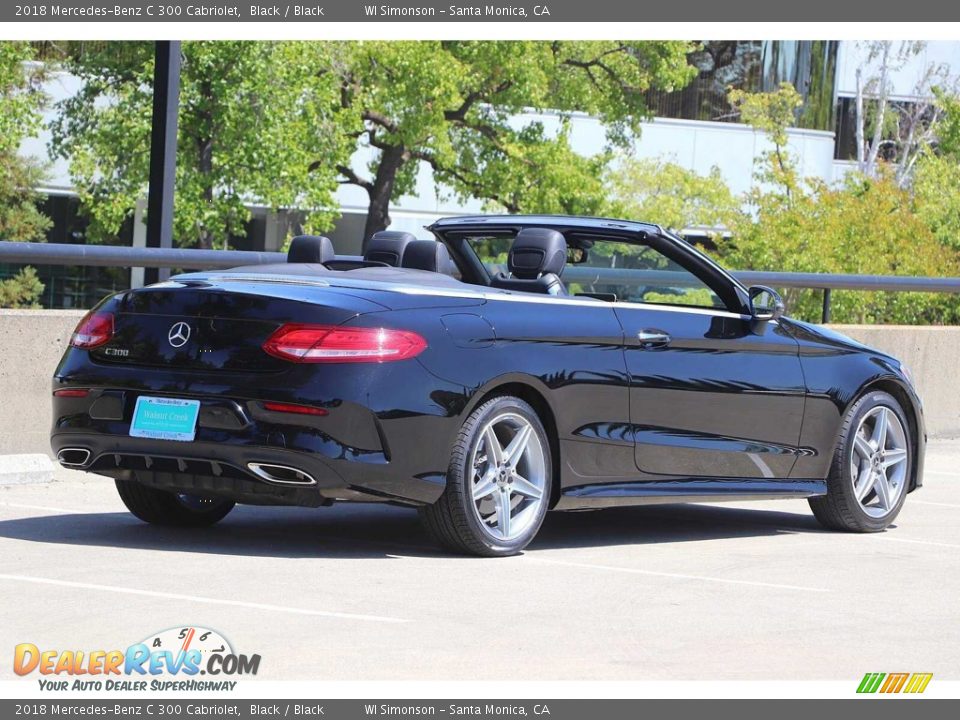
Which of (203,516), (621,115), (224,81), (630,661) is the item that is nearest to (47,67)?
(224,81)

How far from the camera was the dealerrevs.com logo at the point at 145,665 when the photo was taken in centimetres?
520

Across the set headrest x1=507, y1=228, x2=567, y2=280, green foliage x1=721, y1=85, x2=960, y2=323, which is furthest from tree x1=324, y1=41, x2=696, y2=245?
headrest x1=507, y1=228, x2=567, y2=280

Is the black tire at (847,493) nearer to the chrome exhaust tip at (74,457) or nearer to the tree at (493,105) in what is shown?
the chrome exhaust tip at (74,457)

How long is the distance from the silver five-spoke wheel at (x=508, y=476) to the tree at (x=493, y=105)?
85.2ft

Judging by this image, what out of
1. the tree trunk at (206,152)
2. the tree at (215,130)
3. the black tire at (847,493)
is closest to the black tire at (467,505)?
the black tire at (847,493)

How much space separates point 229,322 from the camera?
737 centimetres

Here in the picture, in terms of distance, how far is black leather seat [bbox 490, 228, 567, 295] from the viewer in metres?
8.17

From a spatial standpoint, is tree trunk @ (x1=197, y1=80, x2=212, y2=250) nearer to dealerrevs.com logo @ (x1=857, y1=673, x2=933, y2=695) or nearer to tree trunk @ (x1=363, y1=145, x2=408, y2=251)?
tree trunk @ (x1=363, y1=145, x2=408, y2=251)

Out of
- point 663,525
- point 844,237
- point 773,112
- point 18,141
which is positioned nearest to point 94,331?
point 663,525

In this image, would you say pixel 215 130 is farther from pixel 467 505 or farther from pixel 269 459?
pixel 269 459

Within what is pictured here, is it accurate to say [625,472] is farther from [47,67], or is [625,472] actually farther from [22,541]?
[47,67]

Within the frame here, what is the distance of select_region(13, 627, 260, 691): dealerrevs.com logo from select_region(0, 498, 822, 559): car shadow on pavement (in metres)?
1.97

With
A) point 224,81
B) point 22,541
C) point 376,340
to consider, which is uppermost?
point 224,81
